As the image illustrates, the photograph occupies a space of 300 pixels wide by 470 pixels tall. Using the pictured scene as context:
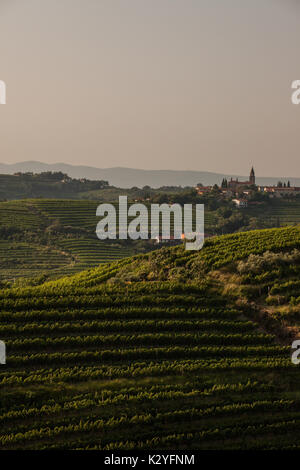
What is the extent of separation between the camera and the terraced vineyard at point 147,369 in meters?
13.5

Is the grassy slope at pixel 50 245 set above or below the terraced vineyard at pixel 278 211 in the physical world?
below

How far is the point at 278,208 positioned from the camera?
13325 cm

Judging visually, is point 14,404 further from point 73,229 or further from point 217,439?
point 73,229

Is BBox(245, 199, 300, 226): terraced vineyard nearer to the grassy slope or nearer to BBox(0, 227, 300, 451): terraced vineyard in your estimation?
the grassy slope

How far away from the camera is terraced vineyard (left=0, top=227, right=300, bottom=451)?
531 inches

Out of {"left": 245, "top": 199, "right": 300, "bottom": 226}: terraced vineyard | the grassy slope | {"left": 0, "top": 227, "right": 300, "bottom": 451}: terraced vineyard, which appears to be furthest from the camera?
{"left": 245, "top": 199, "right": 300, "bottom": 226}: terraced vineyard

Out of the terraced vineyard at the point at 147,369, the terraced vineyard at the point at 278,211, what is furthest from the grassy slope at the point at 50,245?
the terraced vineyard at the point at 278,211

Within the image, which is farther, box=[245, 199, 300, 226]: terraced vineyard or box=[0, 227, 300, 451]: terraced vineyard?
box=[245, 199, 300, 226]: terraced vineyard

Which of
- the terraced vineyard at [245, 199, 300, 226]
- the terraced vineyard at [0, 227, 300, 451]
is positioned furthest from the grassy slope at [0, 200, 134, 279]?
the terraced vineyard at [245, 199, 300, 226]

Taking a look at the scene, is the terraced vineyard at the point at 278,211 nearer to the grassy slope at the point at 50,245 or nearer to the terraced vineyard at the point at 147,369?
the grassy slope at the point at 50,245

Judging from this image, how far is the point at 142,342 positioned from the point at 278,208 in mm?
121721

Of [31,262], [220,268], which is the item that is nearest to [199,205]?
[31,262]

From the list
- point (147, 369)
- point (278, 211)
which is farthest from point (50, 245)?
point (147, 369)

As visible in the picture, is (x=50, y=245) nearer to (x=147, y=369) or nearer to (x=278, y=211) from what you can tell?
(x=278, y=211)
